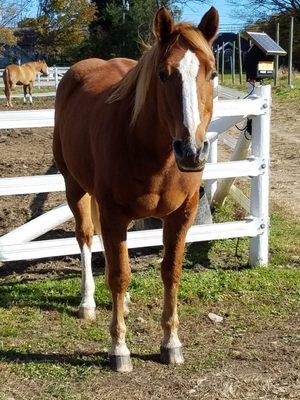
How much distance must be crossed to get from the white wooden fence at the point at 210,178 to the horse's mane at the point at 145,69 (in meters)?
1.37

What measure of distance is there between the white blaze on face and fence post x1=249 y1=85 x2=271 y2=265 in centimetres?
250

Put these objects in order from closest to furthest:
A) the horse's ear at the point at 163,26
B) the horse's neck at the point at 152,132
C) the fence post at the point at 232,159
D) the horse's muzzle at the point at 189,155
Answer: the horse's muzzle at the point at 189,155 < the horse's ear at the point at 163,26 < the horse's neck at the point at 152,132 < the fence post at the point at 232,159

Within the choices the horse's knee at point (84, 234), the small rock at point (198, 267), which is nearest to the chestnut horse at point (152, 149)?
the horse's knee at point (84, 234)

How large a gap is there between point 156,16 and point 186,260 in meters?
2.99

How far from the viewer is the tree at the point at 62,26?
1725 inches

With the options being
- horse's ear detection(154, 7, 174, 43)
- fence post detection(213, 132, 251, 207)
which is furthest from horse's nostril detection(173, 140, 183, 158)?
fence post detection(213, 132, 251, 207)

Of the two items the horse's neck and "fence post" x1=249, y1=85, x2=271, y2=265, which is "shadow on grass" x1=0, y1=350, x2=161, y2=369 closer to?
the horse's neck

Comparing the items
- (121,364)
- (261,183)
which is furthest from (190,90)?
(261,183)

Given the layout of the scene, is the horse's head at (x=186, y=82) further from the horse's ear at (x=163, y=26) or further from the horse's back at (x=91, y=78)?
the horse's back at (x=91, y=78)

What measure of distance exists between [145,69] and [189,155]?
768 mm

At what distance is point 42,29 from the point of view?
4541 centimetres

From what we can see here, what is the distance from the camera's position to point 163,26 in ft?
9.29

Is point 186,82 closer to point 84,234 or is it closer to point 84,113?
point 84,113

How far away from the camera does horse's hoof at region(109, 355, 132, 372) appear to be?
3389 mm
